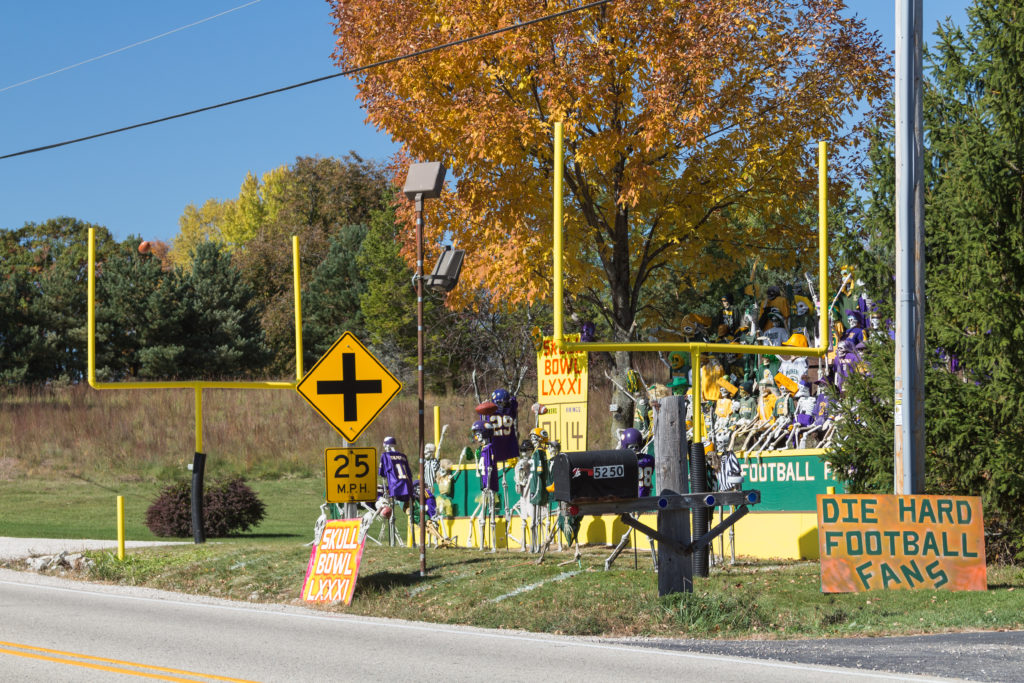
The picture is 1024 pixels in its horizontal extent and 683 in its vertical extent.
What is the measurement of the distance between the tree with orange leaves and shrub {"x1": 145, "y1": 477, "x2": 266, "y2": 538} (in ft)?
23.5

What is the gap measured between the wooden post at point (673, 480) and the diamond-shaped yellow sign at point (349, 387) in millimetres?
3419

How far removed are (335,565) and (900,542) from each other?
612 cm

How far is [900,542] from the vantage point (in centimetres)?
1269

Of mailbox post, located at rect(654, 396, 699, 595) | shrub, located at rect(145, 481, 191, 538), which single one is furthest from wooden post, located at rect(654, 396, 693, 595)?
shrub, located at rect(145, 481, 191, 538)

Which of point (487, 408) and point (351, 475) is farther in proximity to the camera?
point (487, 408)

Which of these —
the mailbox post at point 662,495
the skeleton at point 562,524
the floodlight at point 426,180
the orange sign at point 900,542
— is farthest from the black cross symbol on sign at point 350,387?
the orange sign at point 900,542

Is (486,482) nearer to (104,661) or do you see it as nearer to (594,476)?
(594,476)

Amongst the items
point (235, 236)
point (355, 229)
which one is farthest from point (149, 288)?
point (235, 236)

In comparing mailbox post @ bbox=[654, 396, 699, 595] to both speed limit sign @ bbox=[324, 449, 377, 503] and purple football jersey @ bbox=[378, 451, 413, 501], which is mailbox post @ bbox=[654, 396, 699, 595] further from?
purple football jersey @ bbox=[378, 451, 413, 501]

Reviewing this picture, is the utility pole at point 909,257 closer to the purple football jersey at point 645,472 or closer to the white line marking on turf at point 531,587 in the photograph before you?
the white line marking on turf at point 531,587

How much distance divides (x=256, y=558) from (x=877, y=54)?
1180 centimetres

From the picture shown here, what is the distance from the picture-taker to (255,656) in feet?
32.8

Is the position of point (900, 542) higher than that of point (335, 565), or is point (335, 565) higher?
point (900, 542)

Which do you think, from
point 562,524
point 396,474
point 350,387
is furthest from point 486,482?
point 350,387
